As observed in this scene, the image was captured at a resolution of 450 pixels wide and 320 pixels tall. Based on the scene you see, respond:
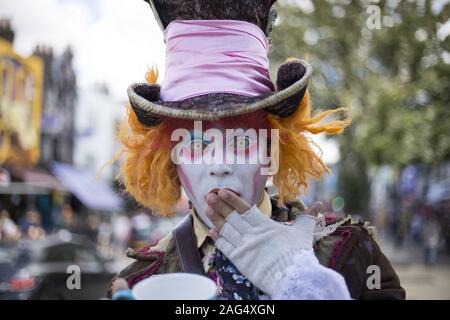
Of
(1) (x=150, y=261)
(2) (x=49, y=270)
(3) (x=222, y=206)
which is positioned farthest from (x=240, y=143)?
(2) (x=49, y=270)

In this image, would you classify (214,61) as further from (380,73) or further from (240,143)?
(380,73)

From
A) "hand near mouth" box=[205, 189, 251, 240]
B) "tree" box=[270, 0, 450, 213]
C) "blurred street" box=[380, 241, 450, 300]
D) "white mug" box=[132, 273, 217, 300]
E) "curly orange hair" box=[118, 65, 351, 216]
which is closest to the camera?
"white mug" box=[132, 273, 217, 300]

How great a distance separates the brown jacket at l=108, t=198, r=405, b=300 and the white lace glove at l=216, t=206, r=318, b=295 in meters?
0.15

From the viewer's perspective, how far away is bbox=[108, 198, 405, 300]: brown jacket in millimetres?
1731

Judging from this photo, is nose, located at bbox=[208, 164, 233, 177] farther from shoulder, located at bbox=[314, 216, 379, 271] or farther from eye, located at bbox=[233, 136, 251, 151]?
shoulder, located at bbox=[314, 216, 379, 271]

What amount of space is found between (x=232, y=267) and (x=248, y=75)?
1.90ft

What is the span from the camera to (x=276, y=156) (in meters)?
1.94

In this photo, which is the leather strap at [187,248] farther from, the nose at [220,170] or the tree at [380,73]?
the tree at [380,73]

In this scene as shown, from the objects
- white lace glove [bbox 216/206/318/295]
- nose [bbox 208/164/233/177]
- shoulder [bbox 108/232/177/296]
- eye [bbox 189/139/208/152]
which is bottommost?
shoulder [bbox 108/232/177/296]

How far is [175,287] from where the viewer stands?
147 cm

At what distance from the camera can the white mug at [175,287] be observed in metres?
1.43

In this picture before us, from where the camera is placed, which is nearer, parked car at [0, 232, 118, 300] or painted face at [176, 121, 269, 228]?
painted face at [176, 121, 269, 228]

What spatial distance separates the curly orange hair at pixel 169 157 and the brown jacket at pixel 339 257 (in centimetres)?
11

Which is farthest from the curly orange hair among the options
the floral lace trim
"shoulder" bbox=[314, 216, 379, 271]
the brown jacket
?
the floral lace trim
